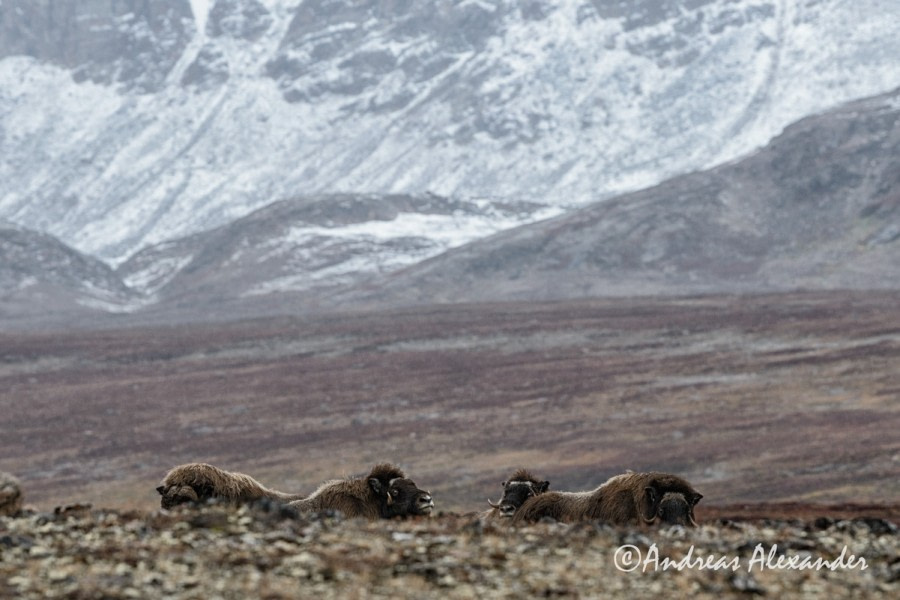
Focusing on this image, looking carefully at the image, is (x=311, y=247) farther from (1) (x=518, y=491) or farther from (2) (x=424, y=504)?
(2) (x=424, y=504)

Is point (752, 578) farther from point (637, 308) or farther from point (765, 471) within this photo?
point (637, 308)

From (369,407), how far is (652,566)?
60.1 m

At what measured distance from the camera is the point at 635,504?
12.9 meters

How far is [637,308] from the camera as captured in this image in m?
112

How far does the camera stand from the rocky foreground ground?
29.9 feet

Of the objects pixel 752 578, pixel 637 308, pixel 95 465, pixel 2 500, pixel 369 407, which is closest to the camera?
pixel 752 578

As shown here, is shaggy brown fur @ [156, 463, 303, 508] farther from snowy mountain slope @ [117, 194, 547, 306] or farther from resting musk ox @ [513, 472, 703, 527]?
snowy mountain slope @ [117, 194, 547, 306]

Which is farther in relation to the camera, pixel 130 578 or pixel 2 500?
pixel 2 500

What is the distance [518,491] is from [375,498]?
5.03 ft

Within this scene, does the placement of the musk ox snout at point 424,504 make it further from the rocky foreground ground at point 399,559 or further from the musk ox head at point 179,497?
the musk ox head at point 179,497

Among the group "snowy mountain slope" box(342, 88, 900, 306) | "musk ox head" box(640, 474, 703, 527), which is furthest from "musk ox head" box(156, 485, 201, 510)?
"snowy mountain slope" box(342, 88, 900, 306)

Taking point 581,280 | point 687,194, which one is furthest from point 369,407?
point 687,194

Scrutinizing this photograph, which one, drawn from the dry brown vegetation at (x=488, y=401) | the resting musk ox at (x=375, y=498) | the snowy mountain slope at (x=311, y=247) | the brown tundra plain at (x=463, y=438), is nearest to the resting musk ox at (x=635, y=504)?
the brown tundra plain at (x=463, y=438)

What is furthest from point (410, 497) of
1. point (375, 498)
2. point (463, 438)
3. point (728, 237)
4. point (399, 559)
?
point (728, 237)
